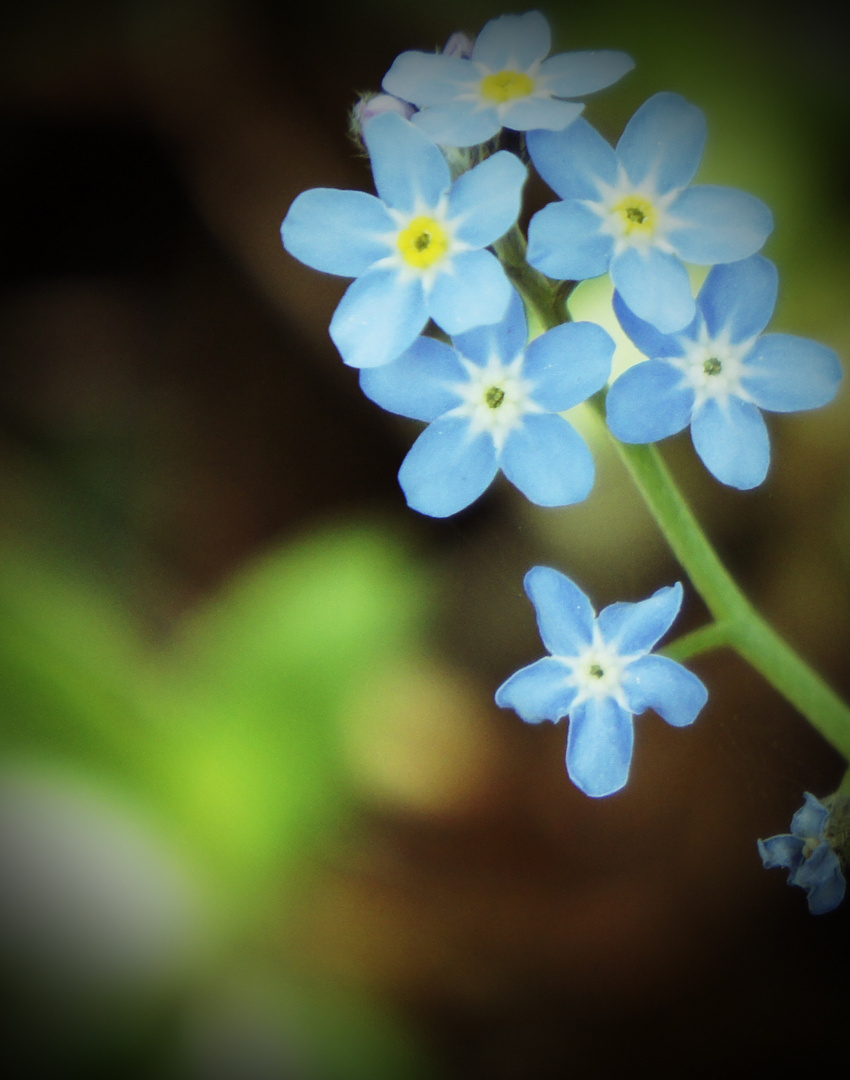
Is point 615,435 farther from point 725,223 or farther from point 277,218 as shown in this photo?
point 277,218

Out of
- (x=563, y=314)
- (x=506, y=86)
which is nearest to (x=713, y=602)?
(x=563, y=314)

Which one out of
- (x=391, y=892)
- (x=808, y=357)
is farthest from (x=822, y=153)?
(x=391, y=892)

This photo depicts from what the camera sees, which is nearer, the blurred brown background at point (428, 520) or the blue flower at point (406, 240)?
the blue flower at point (406, 240)

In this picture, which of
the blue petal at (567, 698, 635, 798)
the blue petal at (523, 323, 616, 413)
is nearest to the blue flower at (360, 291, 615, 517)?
the blue petal at (523, 323, 616, 413)

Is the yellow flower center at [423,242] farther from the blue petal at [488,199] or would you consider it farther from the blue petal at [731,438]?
the blue petal at [731,438]

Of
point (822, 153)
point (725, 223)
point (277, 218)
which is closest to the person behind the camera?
point (725, 223)

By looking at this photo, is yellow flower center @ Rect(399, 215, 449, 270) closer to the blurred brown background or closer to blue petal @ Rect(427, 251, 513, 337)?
blue petal @ Rect(427, 251, 513, 337)

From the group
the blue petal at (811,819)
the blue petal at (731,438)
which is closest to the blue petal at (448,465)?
the blue petal at (731,438)
